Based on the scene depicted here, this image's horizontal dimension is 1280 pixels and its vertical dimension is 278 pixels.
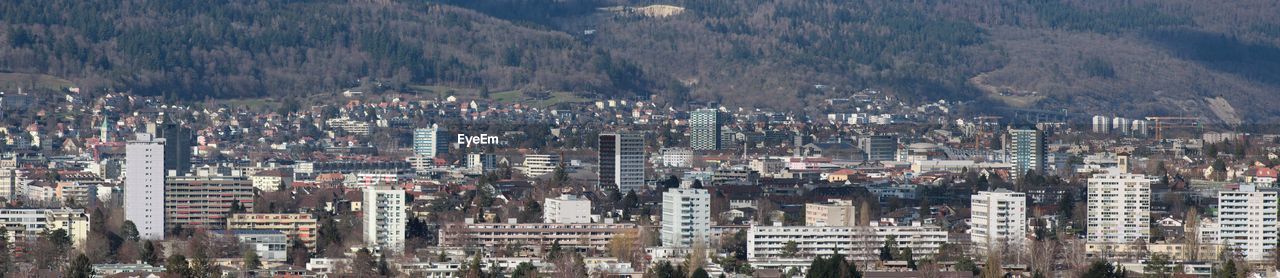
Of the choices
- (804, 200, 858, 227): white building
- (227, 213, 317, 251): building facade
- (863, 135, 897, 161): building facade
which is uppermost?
(863, 135, 897, 161): building facade

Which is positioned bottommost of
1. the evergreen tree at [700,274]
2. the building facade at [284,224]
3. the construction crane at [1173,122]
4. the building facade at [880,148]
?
the evergreen tree at [700,274]

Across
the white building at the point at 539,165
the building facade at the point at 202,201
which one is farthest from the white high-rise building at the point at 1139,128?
the building facade at the point at 202,201

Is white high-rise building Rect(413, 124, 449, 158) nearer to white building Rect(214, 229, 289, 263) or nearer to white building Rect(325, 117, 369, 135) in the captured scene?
white building Rect(325, 117, 369, 135)

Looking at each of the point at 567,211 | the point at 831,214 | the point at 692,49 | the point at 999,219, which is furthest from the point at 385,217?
the point at 692,49

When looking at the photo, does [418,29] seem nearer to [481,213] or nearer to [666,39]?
[666,39]

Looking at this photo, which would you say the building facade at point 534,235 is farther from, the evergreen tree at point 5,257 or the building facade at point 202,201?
the evergreen tree at point 5,257

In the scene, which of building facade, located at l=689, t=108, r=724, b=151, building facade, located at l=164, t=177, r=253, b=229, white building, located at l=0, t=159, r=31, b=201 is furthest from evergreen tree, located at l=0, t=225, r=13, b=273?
building facade, located at l=689, t=108, r=724, b=151
